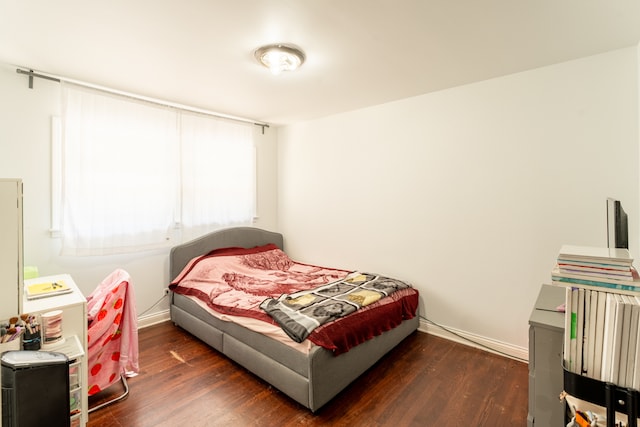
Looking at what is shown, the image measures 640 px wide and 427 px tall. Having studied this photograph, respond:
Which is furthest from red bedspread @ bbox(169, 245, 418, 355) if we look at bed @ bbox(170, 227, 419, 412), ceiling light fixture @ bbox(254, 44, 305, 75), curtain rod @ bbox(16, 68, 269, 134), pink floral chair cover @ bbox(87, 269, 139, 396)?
ceiling light fixture @ bbox(254, 44, 305, 75)

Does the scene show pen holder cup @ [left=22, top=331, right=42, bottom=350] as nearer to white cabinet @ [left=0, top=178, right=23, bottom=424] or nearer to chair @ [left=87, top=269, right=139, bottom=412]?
white cabinet @ [left=0, top=178, right=23, bottom=424]

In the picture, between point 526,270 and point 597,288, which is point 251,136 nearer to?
point 526,270

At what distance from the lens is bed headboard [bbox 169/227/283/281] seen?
11.4ft

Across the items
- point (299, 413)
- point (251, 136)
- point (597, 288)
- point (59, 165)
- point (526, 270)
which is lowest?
point (299, 413)

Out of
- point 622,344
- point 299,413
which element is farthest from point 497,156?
point 299,413

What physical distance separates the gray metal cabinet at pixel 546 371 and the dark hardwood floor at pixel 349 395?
0.49 metres

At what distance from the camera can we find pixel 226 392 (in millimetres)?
2234

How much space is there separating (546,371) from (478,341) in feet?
4.80

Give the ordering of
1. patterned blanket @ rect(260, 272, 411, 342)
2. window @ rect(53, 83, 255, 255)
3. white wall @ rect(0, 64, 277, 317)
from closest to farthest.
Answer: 1. patterned blanket @ rect(260, 272, 411, 342)
2. white wall @ rect(0, 64, 277, 317)
3. window @ rect(53, 83, 255, 255)

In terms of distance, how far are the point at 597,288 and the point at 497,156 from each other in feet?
6.08

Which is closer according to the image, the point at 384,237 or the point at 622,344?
the point at 622,344

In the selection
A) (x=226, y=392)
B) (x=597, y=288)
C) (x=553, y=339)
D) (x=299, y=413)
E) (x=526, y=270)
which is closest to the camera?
(x=597, y=288)

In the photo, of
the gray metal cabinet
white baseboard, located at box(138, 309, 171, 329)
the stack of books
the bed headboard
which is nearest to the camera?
the stack of books

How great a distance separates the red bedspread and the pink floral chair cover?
72 centimetres
